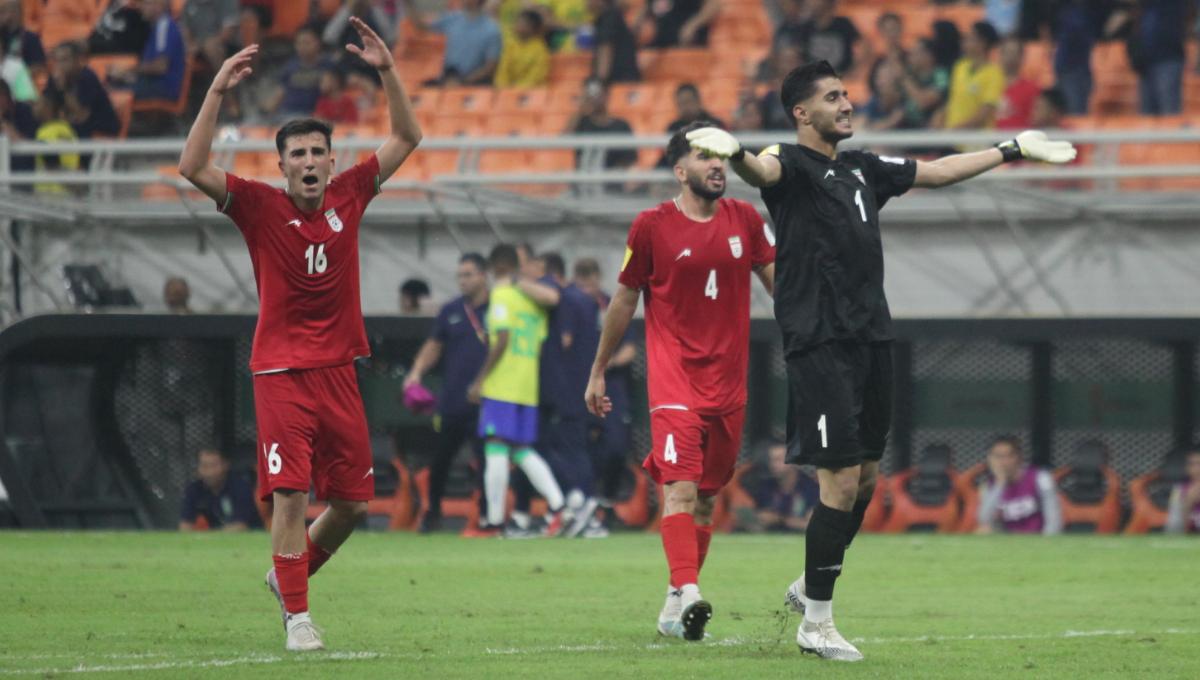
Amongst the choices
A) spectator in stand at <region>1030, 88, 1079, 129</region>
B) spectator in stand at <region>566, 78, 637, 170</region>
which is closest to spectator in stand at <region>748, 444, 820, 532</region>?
spectator in stand at <region>566, 78, 637, 170</region>

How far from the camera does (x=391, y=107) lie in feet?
27.1

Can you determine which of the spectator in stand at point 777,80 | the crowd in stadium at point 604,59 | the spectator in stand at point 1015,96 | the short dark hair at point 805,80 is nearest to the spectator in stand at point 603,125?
the crowd in stadium at point 604,59

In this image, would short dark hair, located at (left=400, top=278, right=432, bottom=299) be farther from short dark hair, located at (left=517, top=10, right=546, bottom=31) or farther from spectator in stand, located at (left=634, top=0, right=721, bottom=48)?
spectator in stand, located at (left=634, top=0, right=721, bottom=48)

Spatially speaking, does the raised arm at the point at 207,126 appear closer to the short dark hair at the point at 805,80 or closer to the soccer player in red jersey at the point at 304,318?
the soccer player in red jersey at the point at 304,318

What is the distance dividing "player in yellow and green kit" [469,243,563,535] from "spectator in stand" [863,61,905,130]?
4.30 meters

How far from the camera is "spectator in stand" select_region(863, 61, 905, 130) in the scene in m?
18.7

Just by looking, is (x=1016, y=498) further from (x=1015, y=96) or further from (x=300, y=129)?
(x=300, y=129)

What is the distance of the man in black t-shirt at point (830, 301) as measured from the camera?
25.3ft

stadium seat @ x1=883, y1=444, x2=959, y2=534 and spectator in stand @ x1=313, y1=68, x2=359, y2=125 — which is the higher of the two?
spectator in stand @ x1=313, y1=68, x2=359, y2=125

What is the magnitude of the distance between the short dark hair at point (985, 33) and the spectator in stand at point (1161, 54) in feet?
4.16

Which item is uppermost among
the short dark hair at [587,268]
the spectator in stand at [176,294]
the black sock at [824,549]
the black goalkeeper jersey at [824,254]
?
the black goalkeeper jersey at [824,254]

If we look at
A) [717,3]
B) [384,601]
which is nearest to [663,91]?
[717,3]

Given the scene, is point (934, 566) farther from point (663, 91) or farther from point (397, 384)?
point (663, 91)

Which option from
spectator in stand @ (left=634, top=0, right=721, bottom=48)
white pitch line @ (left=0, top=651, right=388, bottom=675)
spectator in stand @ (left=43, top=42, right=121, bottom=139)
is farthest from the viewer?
spectator in stand @ (left=634, top=0, right=721, bottom=48)
